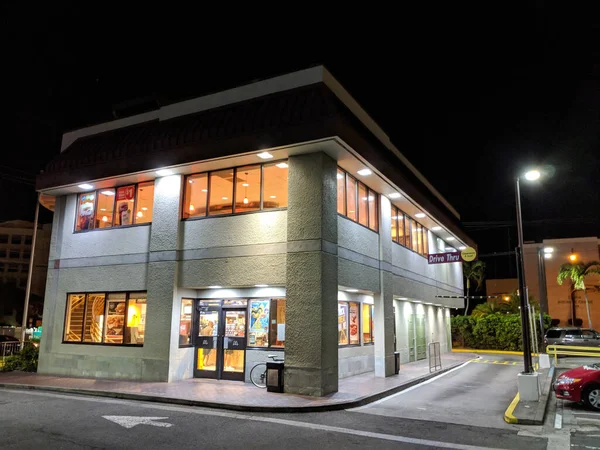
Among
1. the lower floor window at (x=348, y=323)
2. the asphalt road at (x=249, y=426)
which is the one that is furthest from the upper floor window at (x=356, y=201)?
the asphalt road at (x=249, y=426)

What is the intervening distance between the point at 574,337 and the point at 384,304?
56.3 ft

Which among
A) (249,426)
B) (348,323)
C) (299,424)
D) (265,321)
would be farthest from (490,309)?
(249,426)

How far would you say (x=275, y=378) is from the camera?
12.9 meters

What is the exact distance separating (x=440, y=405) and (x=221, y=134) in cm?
1022

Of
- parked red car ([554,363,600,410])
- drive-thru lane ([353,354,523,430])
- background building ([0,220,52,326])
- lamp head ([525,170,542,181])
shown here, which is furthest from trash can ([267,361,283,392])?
background building ([0,220,52,326])

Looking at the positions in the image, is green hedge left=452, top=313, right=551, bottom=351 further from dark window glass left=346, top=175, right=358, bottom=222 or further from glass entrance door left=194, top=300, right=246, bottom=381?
glass entrance door left=194, top=300, right=246, bottom=381

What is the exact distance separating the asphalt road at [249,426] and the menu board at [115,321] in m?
3.67

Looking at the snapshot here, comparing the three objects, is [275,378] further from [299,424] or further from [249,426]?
[249,426]

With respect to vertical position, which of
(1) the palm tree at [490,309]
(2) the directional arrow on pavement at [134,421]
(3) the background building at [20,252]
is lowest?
(2) the directional arrow on pavement at [134,421]

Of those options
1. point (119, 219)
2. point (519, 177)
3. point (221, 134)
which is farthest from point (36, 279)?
point (519, 177)

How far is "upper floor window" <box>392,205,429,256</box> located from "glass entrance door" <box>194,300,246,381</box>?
846 cm

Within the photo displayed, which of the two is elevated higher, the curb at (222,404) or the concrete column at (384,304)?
the concrete column at (384,304)

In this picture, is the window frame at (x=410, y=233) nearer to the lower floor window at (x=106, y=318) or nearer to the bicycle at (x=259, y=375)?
the bicycle at (x=259, y=375)

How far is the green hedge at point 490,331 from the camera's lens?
104 feet
